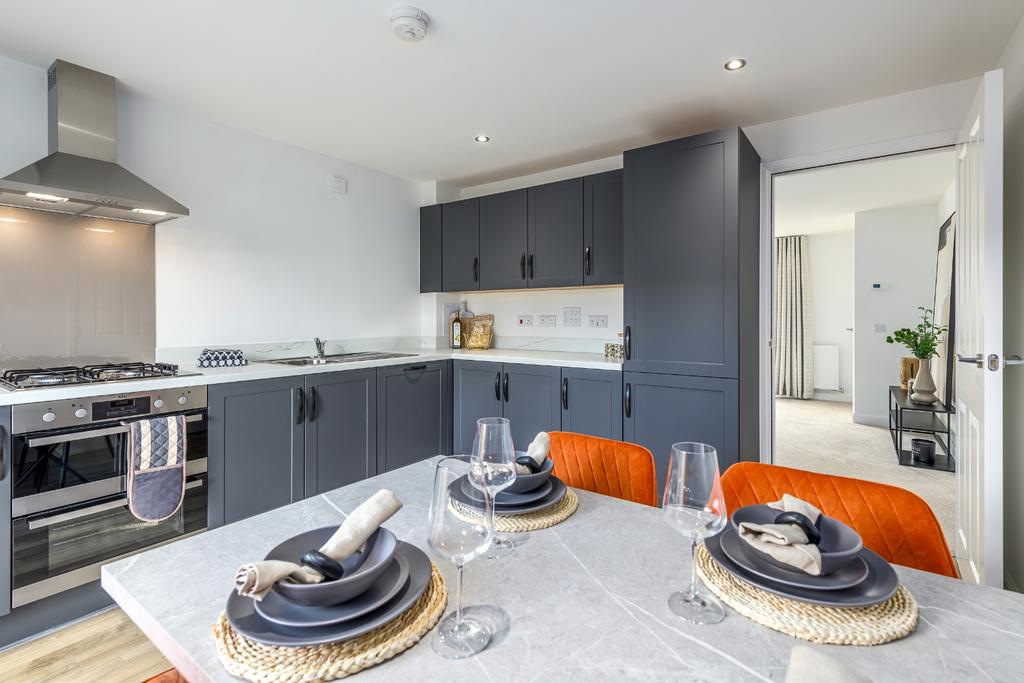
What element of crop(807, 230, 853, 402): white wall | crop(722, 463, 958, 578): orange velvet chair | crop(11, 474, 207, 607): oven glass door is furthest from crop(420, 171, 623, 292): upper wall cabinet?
crop(807, 230, 853, 402): white wall

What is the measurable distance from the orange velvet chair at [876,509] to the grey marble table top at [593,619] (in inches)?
8.4

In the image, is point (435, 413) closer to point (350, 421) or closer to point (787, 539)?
point (350, 421)

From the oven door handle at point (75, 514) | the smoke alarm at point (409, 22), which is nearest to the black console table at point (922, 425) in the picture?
the smoke alarm at point (409, 22)

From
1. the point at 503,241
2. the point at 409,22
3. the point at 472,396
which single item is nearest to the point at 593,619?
the point at 409,22

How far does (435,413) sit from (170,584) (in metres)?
2.79

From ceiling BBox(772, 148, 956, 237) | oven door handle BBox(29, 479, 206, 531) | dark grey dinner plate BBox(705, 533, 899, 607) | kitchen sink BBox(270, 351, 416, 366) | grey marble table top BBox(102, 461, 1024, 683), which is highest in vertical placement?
ceiling BBox(772, 148, 956, 237)

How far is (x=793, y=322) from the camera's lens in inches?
287

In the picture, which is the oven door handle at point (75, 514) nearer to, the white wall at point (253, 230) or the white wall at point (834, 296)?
the white wall at point (253, 230)

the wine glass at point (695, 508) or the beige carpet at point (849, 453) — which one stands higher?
the wine glass at point (695, 508)

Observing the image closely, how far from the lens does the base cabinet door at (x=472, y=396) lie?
3.51 meters

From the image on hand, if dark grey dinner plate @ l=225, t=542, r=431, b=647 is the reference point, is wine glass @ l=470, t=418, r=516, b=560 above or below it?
above

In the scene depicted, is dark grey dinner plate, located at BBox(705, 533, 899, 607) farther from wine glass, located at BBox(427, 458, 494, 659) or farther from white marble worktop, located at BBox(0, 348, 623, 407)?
white marble worktop, located at BBox(0, 348, 623, 407)

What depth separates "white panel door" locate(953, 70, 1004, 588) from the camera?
1696 millimetres

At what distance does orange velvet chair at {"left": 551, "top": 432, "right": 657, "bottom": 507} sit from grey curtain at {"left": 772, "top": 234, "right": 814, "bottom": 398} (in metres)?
6.74
